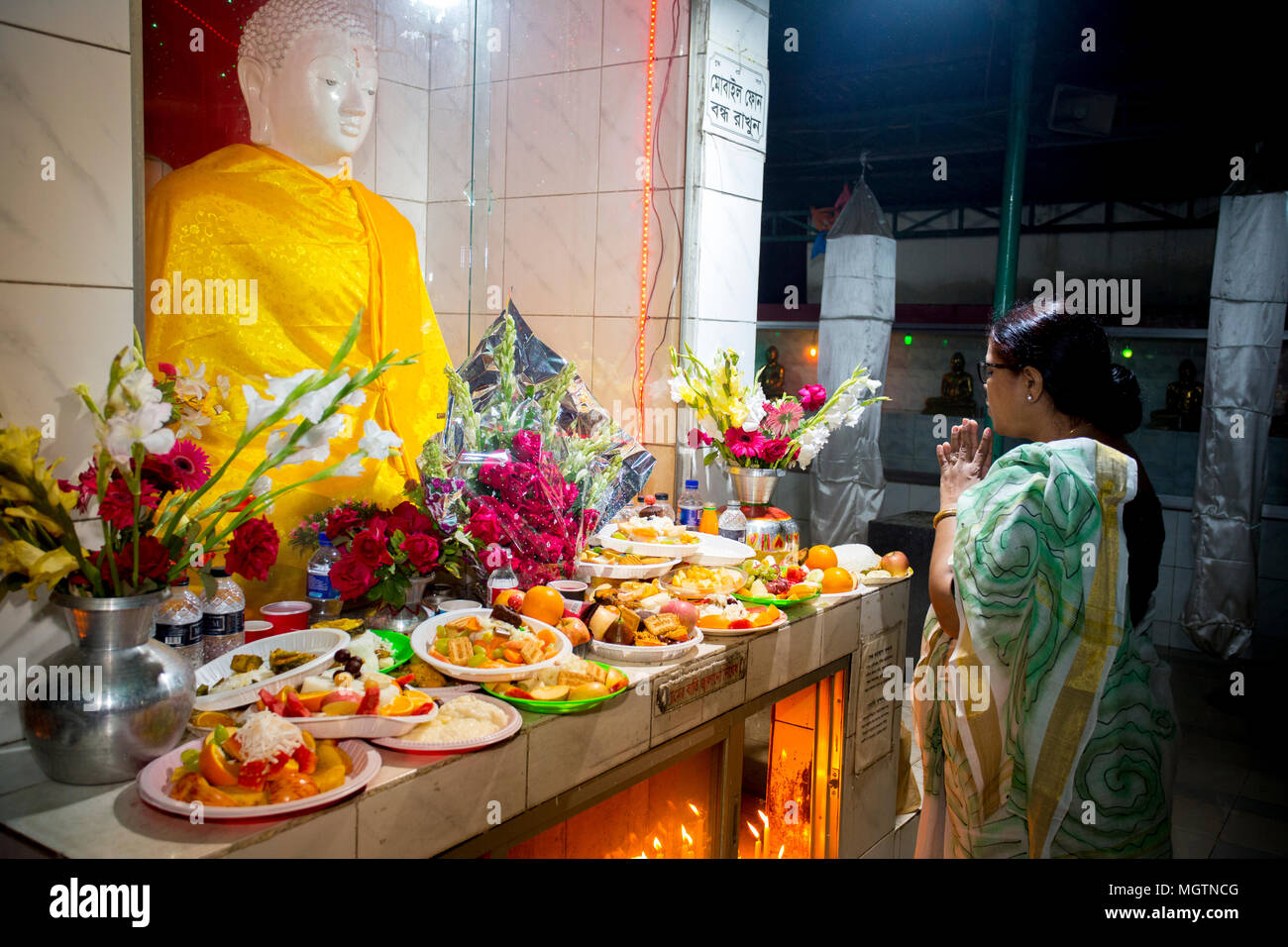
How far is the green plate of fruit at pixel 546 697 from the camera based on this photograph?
182cm

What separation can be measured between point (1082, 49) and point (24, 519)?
7.59 meters

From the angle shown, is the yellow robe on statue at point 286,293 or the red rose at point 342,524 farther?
the yellow robe on statue at point 286,293

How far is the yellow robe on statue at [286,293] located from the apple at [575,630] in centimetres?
80

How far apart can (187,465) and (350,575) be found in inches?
25.0

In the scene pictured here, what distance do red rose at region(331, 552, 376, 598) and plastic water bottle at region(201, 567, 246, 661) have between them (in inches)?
9.6

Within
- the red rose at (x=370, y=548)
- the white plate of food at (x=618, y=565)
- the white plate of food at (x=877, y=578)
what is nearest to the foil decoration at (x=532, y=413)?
the white plate of food at (x=618, y=565)

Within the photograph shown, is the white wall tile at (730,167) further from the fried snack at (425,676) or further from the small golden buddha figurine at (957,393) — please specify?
the small golden buddha figurine at (957,393)

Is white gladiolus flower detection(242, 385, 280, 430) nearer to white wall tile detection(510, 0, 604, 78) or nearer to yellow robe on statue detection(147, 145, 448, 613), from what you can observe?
yellow robe on statue detection(147, 145, 448, 613)

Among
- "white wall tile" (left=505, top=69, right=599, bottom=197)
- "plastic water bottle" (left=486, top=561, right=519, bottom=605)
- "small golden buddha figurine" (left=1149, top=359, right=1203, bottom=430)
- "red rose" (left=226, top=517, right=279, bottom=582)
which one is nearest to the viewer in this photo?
"red rose" (left=226, top=517, right=279, bottom=582)

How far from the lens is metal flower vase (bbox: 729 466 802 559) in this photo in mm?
3119

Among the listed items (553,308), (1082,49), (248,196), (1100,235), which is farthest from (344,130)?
(1100,235)

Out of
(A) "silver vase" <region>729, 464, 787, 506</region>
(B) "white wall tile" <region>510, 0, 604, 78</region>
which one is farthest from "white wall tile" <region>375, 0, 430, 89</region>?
(A) "silver vase" <region>729, 464, 787, 506</region>
